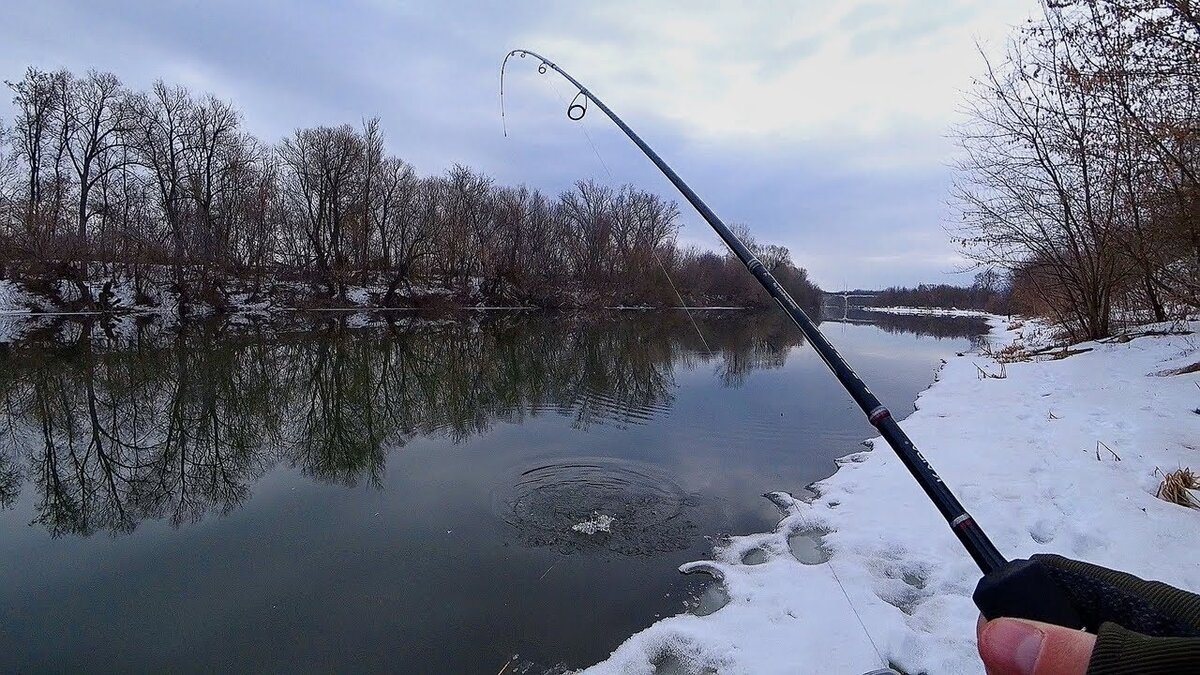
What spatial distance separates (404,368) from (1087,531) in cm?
1436

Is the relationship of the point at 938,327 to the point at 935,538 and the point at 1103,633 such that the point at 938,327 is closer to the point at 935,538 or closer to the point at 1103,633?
the point at 935,538

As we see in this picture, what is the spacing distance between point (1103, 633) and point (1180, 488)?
5.01m

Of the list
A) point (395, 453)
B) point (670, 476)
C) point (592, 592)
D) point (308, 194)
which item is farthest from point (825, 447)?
point (308, 194)

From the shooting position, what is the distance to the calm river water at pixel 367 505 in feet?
13.1

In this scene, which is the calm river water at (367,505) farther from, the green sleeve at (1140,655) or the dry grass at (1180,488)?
the green sleeve at (1140,655)

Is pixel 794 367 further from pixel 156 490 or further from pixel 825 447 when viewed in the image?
pixel 156 490

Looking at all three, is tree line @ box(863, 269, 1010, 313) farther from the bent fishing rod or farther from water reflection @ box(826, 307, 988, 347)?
the bent fishing rod

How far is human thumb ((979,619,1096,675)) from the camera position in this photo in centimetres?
99

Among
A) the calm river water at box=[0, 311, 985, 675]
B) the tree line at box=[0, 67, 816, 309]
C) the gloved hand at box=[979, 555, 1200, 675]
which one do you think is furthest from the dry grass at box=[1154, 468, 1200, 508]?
the tree line at box=[0, 67, 816, 309]

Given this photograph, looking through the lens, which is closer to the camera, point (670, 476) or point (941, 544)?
point (941, 544)

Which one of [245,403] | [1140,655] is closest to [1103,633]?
[1140,655]

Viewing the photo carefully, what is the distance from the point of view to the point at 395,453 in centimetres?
830

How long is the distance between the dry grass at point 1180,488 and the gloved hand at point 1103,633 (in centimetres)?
443

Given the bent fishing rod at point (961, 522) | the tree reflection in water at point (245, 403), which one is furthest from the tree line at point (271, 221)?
the bent fishing rod at point (961, 522)
